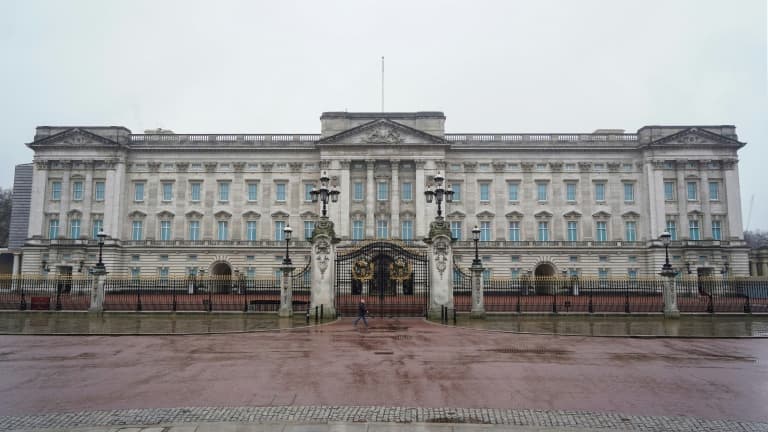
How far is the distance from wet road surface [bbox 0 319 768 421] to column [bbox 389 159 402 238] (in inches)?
1444

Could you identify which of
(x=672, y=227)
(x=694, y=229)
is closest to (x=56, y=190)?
(x=672, y=227)

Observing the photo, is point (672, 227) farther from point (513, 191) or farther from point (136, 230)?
point (136, 230)

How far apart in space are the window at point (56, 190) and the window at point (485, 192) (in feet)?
157

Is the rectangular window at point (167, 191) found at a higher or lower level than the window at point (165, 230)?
higher

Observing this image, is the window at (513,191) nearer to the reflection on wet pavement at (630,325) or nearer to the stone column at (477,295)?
the reflection on wet pavement at (630,325)

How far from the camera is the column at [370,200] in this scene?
5541 centimetres

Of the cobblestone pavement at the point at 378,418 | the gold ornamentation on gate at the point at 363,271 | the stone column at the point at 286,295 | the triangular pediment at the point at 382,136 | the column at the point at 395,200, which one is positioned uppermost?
the triangular pediment at the point at 382,136

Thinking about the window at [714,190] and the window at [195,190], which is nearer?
the window at [714,190]

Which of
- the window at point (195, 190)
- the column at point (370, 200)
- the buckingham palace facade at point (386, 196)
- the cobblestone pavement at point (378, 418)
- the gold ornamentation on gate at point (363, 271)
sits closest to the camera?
the cobblestone pavement at point (378, 418)

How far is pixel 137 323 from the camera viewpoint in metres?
23.8

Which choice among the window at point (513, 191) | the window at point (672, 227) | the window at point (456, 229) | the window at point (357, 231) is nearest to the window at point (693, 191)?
the window at point (672, 227)

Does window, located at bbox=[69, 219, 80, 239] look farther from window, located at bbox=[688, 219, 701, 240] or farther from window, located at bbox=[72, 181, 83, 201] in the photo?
window, located at bbox=[688, 219, 701, 240]

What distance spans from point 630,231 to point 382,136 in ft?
97.9

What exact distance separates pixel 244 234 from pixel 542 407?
170 feet
